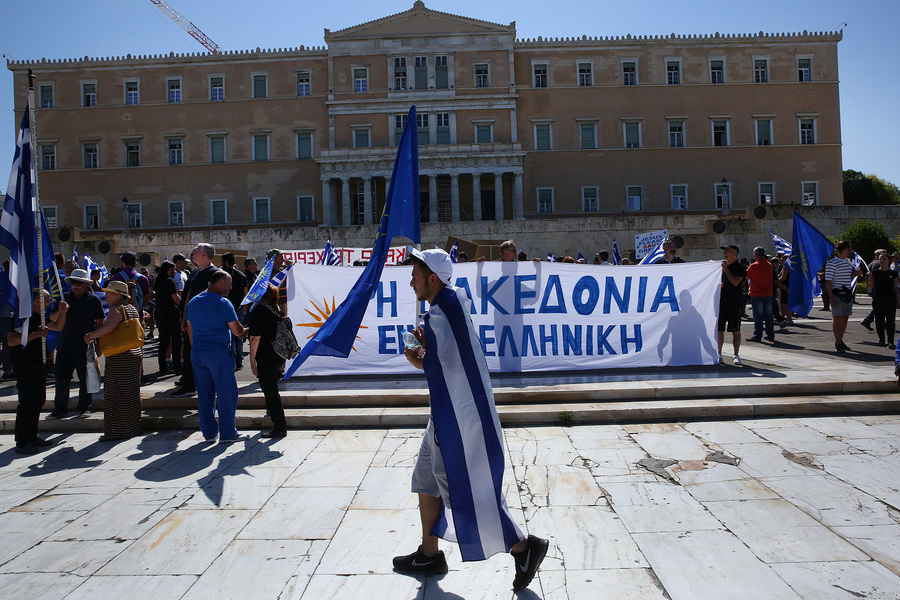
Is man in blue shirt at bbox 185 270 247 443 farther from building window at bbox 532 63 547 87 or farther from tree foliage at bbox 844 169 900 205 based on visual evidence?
tree foliage at bbox 844 169 900 205

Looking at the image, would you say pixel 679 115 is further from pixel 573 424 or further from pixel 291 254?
pixel 573 424

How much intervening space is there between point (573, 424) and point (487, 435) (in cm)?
318

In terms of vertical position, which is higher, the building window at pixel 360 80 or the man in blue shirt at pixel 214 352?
the building window at pixel 360 80

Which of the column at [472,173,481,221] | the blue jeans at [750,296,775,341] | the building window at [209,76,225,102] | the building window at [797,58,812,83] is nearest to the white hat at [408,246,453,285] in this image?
the blue jeans at [750,296,775,341]

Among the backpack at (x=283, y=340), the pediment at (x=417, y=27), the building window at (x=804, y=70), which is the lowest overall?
the backpack at (x=283, y=340)

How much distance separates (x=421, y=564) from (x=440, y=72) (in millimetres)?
42796

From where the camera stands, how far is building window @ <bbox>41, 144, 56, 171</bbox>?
44.1 metres

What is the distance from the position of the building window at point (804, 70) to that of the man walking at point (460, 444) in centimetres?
4901

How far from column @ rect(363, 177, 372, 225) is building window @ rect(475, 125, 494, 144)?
310 inches

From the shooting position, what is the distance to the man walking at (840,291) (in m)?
9.52

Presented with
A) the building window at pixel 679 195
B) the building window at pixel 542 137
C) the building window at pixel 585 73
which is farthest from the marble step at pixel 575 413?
the building window at pixel 585 73

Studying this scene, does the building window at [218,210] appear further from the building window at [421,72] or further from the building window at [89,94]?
the building window at [421,72]

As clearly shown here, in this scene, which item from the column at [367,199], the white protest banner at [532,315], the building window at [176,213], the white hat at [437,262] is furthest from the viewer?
the building window at [176,213]

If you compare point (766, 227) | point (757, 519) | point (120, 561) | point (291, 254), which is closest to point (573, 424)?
point (757, 519)
